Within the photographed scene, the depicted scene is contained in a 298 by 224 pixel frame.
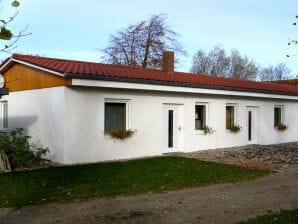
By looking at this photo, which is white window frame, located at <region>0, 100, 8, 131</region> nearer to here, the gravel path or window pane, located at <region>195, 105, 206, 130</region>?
the gravel path

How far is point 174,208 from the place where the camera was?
8383 millimetres

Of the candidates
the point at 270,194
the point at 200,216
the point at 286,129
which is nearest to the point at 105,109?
the point at 270,194

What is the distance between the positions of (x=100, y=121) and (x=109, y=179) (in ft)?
15.5

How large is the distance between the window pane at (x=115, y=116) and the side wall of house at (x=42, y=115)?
188 centimetres

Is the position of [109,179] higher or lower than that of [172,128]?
lower

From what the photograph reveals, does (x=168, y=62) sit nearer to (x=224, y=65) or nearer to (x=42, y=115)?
(x=42, y=115)

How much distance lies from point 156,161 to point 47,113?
14.4ft

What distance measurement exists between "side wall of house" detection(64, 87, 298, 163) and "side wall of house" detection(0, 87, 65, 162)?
39 cm

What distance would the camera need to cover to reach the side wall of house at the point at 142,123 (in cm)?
1548

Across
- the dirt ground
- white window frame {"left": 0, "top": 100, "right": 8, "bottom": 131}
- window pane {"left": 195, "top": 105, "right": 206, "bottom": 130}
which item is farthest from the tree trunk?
window pane {"left": 195, "top": 105, "right": 206, "bottom": 130}

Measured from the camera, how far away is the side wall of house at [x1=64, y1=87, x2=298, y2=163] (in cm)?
1548

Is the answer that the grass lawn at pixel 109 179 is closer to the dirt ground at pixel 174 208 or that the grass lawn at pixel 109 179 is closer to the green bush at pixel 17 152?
the dirt ground at pixel 174 208

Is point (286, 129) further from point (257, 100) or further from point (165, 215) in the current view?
point (165, 215)

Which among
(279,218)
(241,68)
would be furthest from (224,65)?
(279,218)
